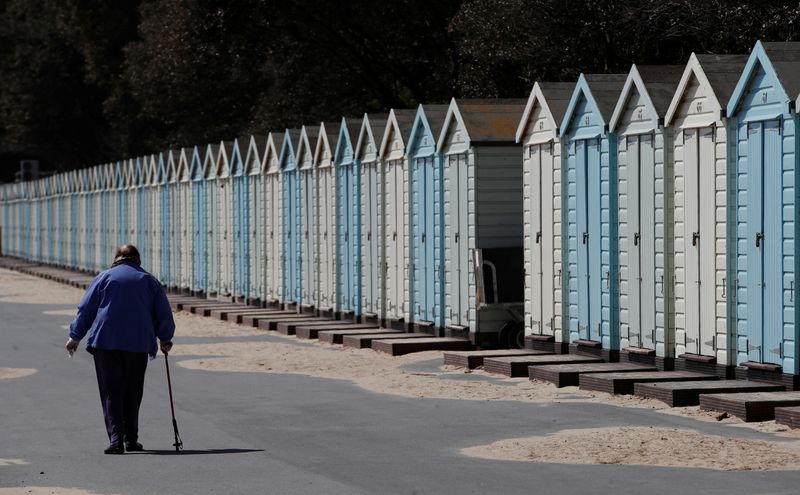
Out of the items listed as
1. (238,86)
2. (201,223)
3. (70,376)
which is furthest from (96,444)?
(238,86)

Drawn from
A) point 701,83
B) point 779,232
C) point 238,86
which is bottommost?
point 779,232

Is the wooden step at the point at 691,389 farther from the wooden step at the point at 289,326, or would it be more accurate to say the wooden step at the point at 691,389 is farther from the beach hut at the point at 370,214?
the wooden step at the point at 289,326

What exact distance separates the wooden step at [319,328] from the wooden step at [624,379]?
8.65m

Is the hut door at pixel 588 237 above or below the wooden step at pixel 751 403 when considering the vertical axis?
above

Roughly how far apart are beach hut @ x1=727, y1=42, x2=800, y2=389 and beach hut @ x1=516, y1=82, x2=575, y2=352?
3.86m

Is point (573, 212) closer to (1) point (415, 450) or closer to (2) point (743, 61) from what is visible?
(2) point (743, 61)

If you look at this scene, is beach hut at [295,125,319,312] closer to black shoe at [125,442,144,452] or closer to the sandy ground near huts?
the sandy ground near huts

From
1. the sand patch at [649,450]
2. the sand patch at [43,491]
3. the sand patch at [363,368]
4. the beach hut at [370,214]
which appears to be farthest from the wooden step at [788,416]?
the beach hut at [370,214]

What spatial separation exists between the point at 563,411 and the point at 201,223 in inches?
892

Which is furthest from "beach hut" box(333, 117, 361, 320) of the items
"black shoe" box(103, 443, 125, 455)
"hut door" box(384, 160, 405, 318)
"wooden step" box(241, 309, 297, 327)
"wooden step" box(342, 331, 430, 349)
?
"black shoe" box(103, 443, 125, 455)

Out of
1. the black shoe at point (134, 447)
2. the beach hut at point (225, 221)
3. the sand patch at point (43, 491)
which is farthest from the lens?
the beach hut at point (225, 221)

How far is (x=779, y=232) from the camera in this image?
1377cm

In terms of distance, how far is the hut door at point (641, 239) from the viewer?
632 inches

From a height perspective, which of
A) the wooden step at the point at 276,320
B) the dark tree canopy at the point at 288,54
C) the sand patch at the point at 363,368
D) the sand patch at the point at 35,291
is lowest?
the sand patch at the point at 363,368
